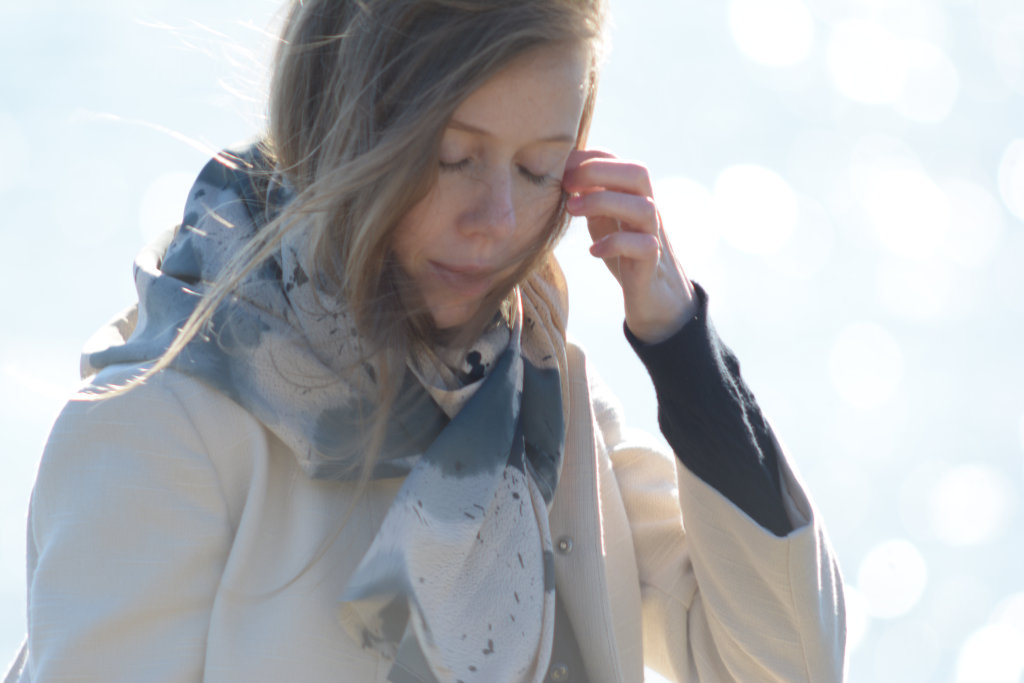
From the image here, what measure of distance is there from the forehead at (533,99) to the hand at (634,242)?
0.36ft

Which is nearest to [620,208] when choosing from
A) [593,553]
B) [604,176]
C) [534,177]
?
[604,176]

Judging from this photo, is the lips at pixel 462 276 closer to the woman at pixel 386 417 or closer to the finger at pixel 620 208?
the woman at pixel 386 417

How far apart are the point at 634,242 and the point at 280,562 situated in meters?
0.74

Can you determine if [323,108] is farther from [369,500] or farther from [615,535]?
[615,535]

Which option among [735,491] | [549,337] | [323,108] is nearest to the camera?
[323,108]

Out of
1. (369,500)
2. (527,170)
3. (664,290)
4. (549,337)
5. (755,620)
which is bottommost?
(755,620)

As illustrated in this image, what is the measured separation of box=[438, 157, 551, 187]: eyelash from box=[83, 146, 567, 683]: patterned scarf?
0.79ft

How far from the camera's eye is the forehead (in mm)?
1633

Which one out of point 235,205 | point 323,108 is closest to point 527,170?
point 323,108

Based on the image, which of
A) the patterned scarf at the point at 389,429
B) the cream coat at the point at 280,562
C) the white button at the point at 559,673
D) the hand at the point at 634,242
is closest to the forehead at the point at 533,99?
the hand at the point at 634,242

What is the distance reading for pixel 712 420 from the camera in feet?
6.04

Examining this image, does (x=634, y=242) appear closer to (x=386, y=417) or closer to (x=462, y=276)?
(x=462, y=276)

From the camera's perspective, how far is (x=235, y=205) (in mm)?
1777

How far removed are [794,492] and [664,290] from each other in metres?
0.40
